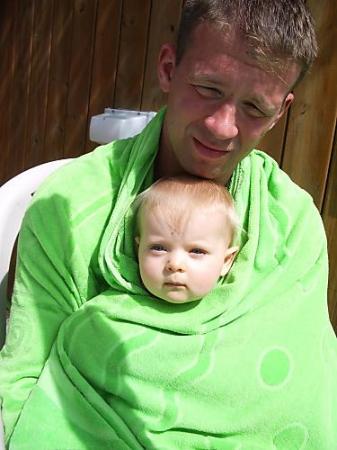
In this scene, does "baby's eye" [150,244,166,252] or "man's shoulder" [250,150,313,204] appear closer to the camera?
"baby's eye" [150,244,166,252]

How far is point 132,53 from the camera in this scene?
238 cm

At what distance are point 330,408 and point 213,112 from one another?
67cm

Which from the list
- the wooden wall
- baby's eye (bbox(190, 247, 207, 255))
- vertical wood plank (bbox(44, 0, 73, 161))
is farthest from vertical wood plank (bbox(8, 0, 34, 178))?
baby's eye (bbox(190, 247, 207, 255))

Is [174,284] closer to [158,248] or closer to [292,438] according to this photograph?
[158,248]

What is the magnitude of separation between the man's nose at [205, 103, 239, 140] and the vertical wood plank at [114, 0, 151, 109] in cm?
123

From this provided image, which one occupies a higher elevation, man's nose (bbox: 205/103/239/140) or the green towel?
man's nose (bbox: 205/103/239/140)

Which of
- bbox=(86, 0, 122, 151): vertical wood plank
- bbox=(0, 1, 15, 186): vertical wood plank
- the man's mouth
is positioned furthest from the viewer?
bbox=(0, 1, 15, 186): vertical wood plank

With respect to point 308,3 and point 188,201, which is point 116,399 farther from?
point 308,3

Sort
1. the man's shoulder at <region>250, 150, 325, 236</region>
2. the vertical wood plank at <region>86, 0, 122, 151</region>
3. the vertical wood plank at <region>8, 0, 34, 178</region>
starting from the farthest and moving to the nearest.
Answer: the vertical wood plank at <region>8, 0, 34, 178</region>, the vertical wood plank at <region>86, 0, 122, 151</region>, the man's shoulder at <region>250, 150, 325, 236</region>

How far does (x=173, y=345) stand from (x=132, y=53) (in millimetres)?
1579

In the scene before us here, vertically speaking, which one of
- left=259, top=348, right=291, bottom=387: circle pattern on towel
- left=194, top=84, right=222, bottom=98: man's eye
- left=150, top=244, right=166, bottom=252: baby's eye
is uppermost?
left=194, top=84, right=222, bottom=98: man's eye

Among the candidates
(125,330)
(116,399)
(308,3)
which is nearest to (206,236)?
(125,330)

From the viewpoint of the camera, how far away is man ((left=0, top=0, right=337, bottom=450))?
3.62ft

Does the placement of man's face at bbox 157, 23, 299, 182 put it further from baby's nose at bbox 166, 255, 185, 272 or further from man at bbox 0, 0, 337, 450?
baby's nose at bbox 166, 255, 185, 272
